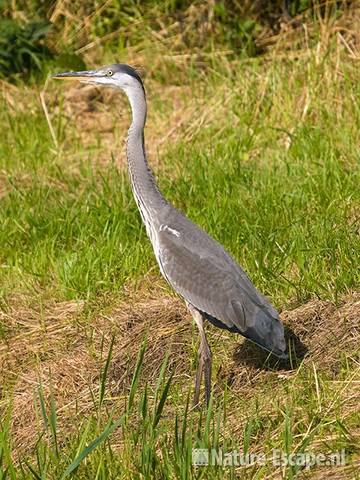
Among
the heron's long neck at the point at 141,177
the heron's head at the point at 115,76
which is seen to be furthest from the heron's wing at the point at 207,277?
the heron's head at the point at 115,76

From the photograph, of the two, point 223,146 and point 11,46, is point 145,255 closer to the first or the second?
point 223,146

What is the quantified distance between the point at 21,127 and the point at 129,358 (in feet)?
11.7

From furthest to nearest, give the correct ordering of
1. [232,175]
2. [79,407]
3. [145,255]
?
[232,175]
[145,255]
[79,407]

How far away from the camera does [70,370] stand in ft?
18.1

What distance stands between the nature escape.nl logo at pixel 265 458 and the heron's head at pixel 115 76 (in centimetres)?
236

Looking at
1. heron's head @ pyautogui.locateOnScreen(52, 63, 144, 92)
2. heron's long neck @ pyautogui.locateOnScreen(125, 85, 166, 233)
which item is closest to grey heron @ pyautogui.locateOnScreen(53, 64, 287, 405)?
heron's long neck @ pyautogui.locateOnScreen(125, 85, 166, 233)

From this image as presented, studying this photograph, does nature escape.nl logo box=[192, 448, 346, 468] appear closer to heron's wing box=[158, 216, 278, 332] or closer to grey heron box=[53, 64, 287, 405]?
grey heron box=[53, 64, 287, 405]

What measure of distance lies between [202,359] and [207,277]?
1.33 feet

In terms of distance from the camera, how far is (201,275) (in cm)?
528

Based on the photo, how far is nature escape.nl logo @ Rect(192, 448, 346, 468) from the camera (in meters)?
3.95

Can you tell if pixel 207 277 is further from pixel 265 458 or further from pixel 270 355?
pixel 265 458

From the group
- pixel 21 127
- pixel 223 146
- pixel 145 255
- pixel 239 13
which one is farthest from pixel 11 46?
pixel 145 255

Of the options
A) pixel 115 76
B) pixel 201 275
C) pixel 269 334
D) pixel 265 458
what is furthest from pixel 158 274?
pixel 265 458

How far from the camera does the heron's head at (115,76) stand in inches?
230
